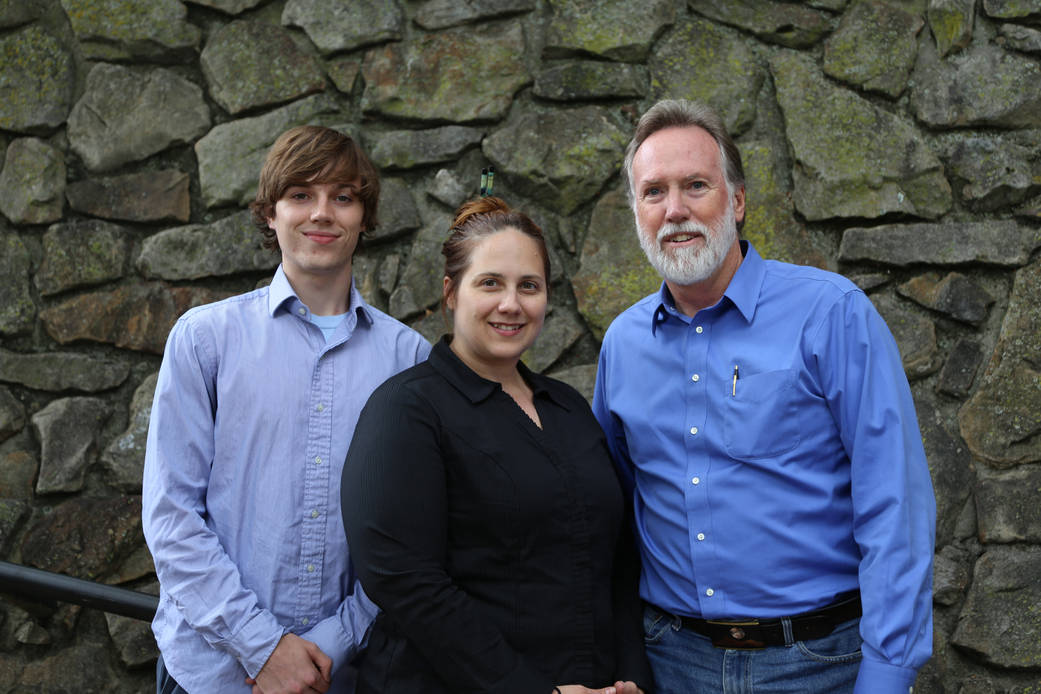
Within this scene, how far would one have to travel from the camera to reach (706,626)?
5.03 ft

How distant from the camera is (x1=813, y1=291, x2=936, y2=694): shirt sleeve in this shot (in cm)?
137

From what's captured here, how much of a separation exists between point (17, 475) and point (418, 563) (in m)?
1.62

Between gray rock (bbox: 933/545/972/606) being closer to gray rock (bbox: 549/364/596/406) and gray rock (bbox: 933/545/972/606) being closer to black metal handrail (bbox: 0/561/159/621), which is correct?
gray rock (bbox: 549/364/596/406)

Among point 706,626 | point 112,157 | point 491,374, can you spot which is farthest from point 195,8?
point 706,626

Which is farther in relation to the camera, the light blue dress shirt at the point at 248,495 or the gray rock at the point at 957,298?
the gray rock at the point at 957,298

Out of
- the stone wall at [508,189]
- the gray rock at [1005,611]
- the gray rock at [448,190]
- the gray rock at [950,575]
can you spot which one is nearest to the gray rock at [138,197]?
the stone wall at [508,189]

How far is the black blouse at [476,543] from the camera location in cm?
132

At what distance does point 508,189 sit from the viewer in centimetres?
238

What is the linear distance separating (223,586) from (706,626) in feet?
2.73

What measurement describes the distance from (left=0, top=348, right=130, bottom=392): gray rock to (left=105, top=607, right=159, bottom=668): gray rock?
588 mm

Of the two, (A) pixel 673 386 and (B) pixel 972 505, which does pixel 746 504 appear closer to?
(A) pixel 673 386

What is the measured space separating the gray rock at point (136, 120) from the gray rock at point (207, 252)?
0.87 ft

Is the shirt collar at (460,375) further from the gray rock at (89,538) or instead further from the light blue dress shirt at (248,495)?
the gray rock at (89,538)

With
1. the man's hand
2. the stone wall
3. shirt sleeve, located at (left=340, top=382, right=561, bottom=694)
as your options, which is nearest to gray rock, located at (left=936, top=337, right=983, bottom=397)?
the stone wall
